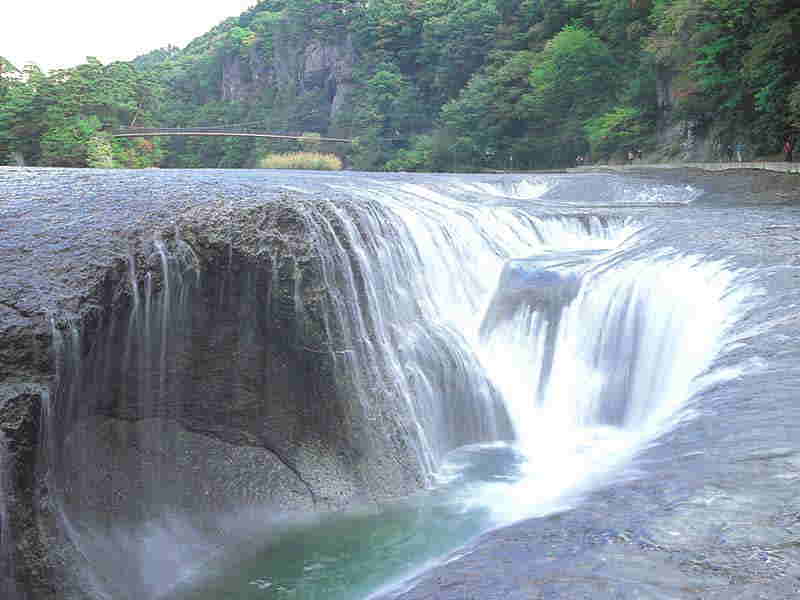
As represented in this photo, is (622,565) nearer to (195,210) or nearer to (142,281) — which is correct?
(142,281)

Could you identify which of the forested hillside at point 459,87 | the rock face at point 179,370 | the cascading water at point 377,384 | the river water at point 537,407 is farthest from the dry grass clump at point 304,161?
the rock face at point 179,370

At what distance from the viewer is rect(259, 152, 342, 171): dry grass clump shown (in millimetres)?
59562

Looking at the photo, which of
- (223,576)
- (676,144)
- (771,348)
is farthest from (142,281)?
(676,144)

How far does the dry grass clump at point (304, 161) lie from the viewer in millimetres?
59562

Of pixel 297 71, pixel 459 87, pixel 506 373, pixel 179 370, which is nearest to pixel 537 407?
pixel 506 373

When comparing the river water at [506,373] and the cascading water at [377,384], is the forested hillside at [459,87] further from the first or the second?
the cascading water at [377,384]

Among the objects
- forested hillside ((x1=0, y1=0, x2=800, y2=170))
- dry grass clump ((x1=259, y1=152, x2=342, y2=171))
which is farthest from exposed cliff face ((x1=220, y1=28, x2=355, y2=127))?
dry grass clump ((x1=259, y1=152, x2=342, y2=171))

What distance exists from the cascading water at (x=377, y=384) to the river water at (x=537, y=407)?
0.12 feet

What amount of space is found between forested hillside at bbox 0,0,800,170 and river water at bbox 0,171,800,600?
1273 centimetres

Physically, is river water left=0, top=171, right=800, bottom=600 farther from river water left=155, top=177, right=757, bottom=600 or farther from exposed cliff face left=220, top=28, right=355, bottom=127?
exposed cliff face left=220, top=28, right=355, bottom=127

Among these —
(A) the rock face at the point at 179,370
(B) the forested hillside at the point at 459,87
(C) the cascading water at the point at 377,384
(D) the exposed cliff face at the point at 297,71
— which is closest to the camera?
(A) the rock face at the point at 179,370

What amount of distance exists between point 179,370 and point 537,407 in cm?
485

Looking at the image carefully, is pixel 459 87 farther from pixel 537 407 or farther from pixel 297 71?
pixel 537 407

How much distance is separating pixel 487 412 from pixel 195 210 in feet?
13.8
